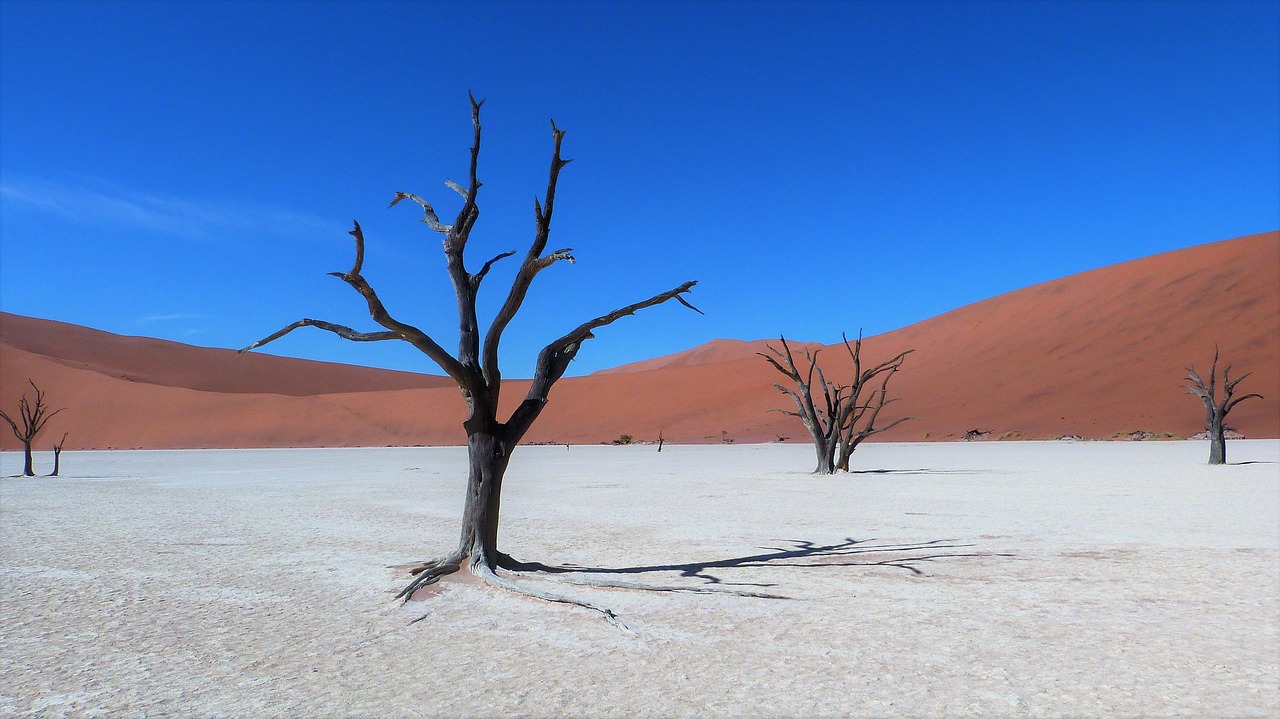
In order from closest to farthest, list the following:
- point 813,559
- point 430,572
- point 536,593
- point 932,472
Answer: point 536,593 → point 430,572 → point 813,559 → point 932,472

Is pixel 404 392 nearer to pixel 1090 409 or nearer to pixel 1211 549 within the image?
pixel 1090 409

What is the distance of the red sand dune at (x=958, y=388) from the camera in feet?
149

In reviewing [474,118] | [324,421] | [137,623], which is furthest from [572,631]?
[324,421]

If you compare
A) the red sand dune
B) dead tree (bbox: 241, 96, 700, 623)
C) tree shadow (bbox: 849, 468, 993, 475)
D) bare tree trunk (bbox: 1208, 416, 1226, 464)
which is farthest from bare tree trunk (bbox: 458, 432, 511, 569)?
the red sand dune

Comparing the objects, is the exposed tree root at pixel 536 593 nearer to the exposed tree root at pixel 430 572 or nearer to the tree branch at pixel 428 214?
the exposed tree root at pixel 430 572

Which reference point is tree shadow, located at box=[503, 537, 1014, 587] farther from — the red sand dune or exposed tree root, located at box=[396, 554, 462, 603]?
Result: the red sand dune

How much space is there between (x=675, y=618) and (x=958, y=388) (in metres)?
54.1

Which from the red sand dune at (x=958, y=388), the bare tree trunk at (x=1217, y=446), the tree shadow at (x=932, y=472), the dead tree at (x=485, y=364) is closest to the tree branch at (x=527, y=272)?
the dead tree at (x=485, y=364)

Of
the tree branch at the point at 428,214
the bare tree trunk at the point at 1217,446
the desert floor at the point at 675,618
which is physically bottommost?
the desert floor at the point at 675,618

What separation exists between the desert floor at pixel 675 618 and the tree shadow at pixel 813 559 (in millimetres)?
56

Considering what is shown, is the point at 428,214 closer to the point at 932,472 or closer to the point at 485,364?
the point at 485,364

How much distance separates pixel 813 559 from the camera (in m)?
7.33

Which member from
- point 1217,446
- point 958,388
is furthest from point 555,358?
point 958,388

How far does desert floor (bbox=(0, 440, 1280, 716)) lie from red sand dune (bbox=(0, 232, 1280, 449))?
1546 inches
